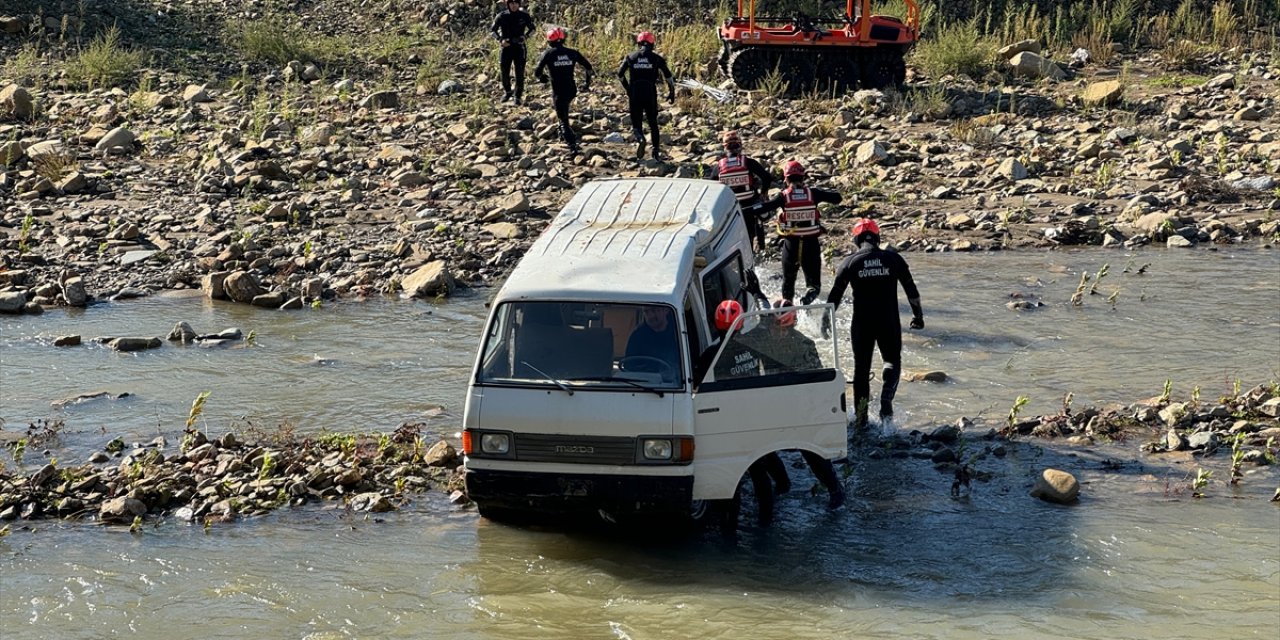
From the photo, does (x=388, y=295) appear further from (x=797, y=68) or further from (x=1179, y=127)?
(x=1179, y=127)

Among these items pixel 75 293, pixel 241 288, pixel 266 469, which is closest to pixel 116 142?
pixel 75 293

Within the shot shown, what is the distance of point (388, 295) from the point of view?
14.6 meters

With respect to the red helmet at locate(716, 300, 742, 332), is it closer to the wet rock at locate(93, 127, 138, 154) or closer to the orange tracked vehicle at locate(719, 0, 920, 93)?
the orange tracked vehicle at locate(719, 0, 920, 93)

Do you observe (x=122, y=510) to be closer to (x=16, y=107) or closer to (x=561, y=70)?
(x=561, y=70)

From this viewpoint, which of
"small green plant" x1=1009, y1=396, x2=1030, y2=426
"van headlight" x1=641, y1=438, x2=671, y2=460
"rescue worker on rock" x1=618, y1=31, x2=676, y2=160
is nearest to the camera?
"van headlight" x1=641, y1=438, x2=671, y2=460

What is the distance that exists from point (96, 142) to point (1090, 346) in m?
14.4

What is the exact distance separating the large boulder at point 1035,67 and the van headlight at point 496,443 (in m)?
16.9

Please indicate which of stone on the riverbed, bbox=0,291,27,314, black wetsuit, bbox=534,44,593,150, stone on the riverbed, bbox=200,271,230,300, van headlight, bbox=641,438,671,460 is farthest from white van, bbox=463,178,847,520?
black wetsuit, bbox=534,44,593,150

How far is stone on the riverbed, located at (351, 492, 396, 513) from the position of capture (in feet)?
30.1

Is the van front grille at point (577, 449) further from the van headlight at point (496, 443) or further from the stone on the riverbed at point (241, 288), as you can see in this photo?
the stone on the riverbed at point (241, 288)

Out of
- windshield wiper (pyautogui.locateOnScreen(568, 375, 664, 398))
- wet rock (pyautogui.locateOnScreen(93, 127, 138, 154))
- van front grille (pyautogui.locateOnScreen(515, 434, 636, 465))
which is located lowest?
van front grille (pyautogui.locateOnScreen(515, 434, 636, 465))

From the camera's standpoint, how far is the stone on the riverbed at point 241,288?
14.4 metres

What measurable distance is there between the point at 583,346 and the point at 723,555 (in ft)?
4.97

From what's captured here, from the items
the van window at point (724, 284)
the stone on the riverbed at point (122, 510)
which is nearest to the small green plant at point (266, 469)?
the stone on the riverbed at point (122, 510)
